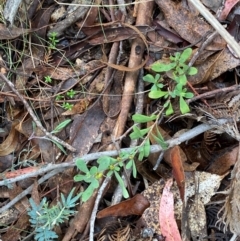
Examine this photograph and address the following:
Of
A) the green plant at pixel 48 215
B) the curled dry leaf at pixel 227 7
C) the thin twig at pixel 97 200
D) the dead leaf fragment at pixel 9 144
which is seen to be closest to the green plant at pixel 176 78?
the curled dry leaf at pixel 227 7

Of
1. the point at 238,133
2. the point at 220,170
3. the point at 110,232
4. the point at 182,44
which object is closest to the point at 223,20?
the point at 182,44

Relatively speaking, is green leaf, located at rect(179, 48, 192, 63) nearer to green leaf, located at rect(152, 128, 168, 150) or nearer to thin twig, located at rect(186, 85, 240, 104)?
thin twig, located at rect(186, 85, 240, 104)

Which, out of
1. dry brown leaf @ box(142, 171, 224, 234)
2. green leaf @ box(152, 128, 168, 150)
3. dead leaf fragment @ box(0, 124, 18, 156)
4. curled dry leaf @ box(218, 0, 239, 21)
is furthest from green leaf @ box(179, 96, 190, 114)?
dead leaf fragment @ box(0, 124, 18, 156)

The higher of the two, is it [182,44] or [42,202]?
[182,44]

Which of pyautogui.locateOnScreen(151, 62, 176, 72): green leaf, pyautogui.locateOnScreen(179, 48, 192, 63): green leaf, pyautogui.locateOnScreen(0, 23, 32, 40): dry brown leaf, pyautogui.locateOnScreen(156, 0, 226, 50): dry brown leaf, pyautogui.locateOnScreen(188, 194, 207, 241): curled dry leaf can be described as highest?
pyautogui.locateOnScreen(0, 23, 32, 40): dry brown leaf

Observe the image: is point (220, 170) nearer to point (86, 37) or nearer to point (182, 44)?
point (182, 44)

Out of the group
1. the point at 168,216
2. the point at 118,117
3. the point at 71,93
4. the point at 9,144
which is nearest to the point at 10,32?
the point at 71,93

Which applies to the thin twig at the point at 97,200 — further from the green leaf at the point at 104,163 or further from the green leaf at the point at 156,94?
the green leaf at the point at 156,94
